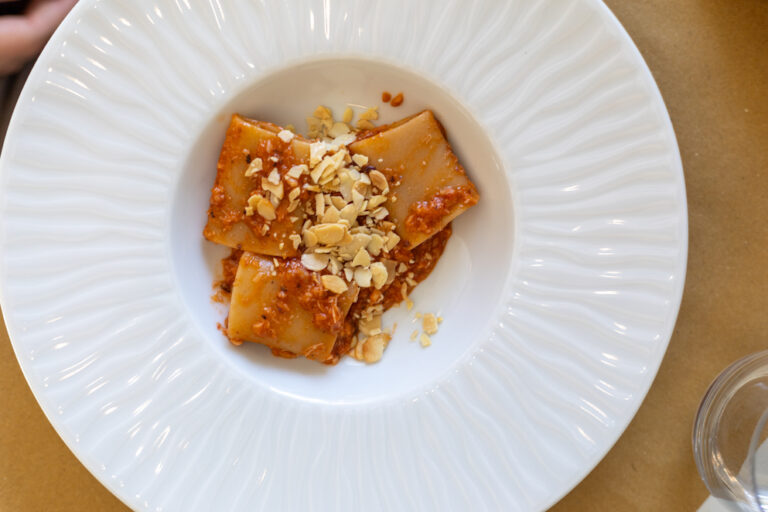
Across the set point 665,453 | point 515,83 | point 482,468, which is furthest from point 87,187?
point 665,453

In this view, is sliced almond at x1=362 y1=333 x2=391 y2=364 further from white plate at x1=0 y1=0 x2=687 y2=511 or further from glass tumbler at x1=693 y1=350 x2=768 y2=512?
glass tumbler at x1=693 y1=350 x2=768 y2=512

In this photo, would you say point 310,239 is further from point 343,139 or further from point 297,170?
Answer: point 343,139

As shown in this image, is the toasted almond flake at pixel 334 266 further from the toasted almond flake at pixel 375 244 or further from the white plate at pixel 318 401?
the white plate at pixel 318 401

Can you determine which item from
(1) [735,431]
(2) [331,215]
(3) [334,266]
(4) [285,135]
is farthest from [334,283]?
(1) [735,431]

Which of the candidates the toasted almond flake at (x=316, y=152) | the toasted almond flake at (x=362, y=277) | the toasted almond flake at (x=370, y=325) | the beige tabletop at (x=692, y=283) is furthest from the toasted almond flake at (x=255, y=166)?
the beige tabletop at (x=692, y=283)

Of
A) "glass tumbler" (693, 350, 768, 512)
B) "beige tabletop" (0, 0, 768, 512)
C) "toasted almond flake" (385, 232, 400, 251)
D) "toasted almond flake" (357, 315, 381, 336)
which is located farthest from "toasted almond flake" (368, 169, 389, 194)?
"glass tumbler" (693, 350, 768, 512)
